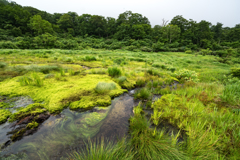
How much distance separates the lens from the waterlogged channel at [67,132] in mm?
1575

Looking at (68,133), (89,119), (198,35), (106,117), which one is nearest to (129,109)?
(106,117)

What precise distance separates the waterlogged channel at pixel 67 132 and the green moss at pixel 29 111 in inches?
6.7

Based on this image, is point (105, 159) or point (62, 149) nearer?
point (105, 159)

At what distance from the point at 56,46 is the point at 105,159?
30.4 metres

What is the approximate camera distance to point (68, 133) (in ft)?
6.48

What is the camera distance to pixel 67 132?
199 cm

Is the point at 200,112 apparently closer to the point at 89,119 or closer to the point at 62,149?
the point at 89,119

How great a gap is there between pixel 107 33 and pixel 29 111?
59.0 meters

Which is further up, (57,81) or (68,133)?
(57,81)

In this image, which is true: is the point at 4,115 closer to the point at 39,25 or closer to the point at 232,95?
the point at 232,95

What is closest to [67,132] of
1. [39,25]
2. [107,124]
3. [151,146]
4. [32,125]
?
[32,125]

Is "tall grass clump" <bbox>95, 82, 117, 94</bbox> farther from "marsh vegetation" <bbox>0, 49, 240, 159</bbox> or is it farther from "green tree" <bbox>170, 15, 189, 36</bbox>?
"green tree" <bbox>170, 15, 189, 36</bbox>

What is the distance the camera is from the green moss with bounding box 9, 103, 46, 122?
2.08 metres

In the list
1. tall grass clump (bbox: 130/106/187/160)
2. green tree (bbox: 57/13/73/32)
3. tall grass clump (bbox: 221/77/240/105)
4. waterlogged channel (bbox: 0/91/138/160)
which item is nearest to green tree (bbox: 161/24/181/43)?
tall grass clump (bbox: 221/77/240/105)
